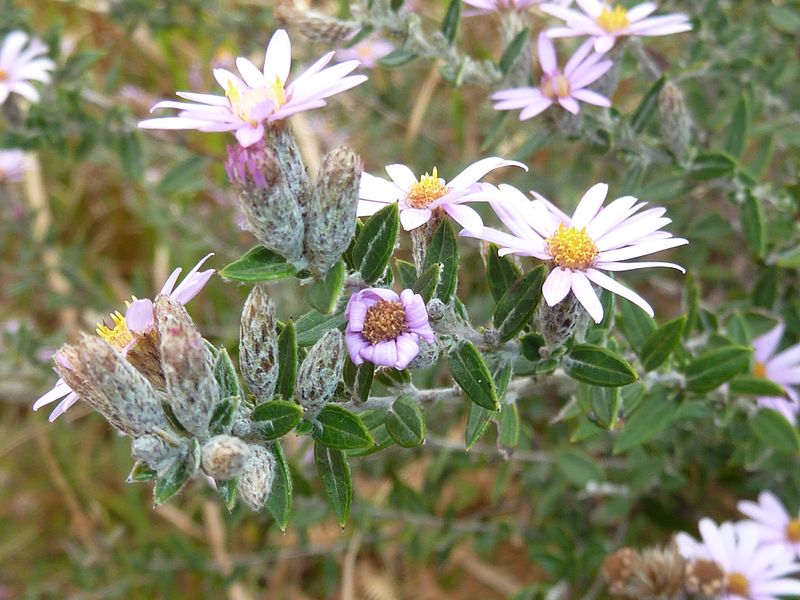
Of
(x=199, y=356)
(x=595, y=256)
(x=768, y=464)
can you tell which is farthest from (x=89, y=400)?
(x=768, y=464)

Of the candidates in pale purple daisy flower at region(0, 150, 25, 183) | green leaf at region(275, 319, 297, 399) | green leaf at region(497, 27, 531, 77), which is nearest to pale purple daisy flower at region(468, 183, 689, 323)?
green leaf at region(275, 319, 297, 399)

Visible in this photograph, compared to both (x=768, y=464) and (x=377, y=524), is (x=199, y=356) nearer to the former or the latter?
(x=768, y=464)

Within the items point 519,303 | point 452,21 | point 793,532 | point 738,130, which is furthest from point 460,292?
point 519,303

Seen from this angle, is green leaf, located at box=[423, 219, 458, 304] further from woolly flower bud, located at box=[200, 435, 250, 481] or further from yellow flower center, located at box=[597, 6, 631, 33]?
yellow flower center, located at box=[597, 6, 631, 33]

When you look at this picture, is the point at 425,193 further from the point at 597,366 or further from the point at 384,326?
the point at 597,366

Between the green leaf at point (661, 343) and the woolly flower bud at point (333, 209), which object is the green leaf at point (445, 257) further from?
the green leaf at point (661, 343)

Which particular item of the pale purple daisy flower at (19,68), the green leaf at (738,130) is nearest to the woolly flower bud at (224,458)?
the pale purple daisy flower at (19,68)
